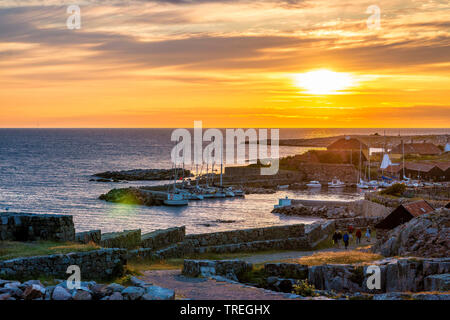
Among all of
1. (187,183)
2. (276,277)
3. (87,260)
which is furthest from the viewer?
(187,183)

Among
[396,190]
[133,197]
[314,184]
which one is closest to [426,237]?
[396,190]

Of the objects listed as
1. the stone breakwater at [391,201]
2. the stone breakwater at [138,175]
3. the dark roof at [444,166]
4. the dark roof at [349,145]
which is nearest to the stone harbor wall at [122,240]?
the stone breakwater at [391,201]

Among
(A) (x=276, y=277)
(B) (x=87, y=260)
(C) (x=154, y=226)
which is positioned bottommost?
(C) (x=154, y=226)

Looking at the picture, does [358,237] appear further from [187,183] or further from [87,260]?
[187,183]

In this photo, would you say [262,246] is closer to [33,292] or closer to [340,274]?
[340,274]

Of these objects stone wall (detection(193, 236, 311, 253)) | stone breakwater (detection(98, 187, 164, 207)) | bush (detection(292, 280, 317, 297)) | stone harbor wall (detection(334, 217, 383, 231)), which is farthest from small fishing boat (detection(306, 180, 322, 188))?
bush (detection(292, 280, 317, 297))

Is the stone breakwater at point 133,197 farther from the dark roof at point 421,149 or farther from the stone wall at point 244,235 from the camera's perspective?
the dark roof at point 421,149

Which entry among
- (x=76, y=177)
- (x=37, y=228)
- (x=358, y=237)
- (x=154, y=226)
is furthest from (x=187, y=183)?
(x=37, y=228)

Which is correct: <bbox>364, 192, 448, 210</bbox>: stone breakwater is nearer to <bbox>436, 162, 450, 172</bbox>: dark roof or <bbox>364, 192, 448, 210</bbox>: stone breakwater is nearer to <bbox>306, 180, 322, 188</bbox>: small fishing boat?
<bbox>436, 162, 450, 172</bbox>: dark roof
